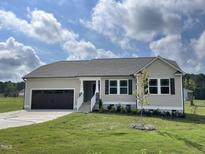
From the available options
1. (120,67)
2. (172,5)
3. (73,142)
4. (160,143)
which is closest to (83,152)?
(73,142)

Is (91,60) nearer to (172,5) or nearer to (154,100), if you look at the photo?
(154,100)

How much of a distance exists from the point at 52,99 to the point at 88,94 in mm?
3890

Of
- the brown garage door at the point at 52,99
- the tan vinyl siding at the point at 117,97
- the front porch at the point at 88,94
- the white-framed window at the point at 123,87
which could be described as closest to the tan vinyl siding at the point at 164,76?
the tan vinyl siding at the point at 117,97

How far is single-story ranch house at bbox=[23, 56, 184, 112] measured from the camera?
2505cm

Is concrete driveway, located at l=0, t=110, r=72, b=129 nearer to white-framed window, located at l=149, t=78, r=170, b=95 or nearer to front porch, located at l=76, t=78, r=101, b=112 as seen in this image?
front porch, located at l=76, t=78, r=101, b=112

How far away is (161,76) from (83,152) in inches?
671

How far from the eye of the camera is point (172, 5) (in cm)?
1905

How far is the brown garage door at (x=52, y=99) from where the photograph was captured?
93.2 feet

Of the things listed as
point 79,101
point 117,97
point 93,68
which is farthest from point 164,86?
point 93,68

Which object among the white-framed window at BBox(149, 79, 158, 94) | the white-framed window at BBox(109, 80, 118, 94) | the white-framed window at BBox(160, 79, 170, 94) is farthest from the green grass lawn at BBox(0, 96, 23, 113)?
the white-framed window at BBox(160, 79, 170, 94)

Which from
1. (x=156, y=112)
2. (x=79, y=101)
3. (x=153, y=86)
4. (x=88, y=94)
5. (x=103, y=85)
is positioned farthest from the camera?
(x=88, y=94)

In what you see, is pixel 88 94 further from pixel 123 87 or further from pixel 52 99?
pixel 123 87

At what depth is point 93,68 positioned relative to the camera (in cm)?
2983

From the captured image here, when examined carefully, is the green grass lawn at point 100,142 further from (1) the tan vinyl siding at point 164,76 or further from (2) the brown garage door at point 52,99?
(2) the brown garage door at point 52,99
